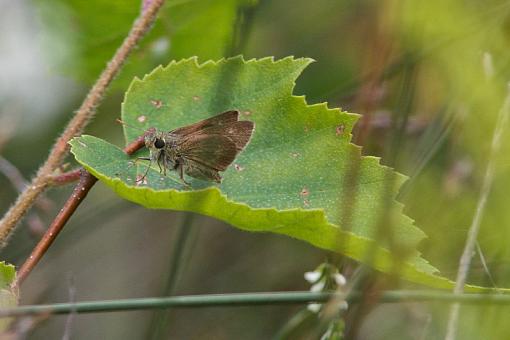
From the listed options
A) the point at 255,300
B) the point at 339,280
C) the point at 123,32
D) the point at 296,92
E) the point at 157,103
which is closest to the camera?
the point at 255,300

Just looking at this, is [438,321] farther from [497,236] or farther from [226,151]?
[226,151]

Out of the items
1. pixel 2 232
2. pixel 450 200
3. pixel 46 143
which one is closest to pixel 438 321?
pixel 450 200

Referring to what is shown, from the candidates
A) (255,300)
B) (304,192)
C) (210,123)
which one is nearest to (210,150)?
(210,123)

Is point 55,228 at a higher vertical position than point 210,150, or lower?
lower

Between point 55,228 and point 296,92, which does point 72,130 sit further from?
point 296,92

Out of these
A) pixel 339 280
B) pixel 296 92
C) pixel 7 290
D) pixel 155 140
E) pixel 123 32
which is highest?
pixel 296 92

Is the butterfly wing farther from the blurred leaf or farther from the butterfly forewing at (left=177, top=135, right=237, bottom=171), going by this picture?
the blurred leaf
